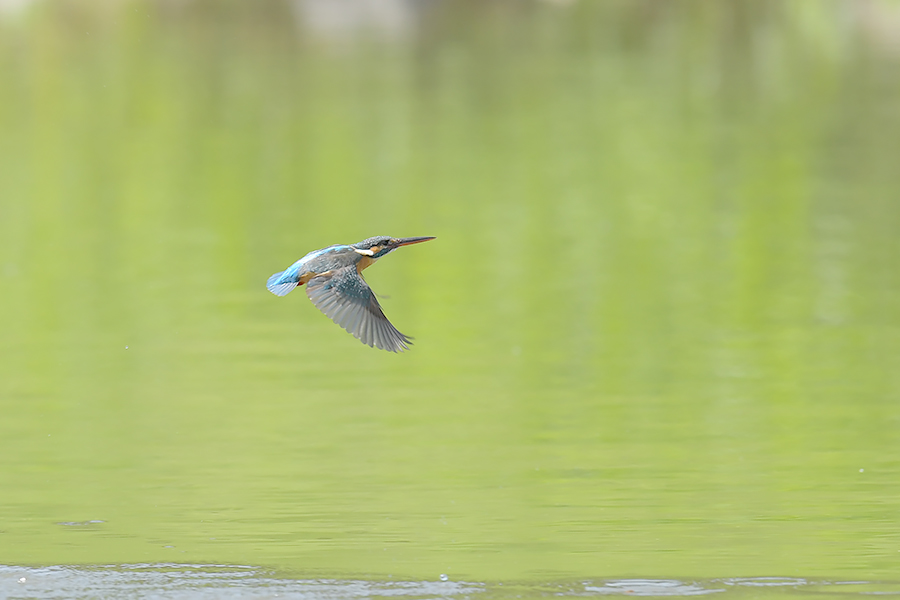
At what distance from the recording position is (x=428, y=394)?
10547 millimetres

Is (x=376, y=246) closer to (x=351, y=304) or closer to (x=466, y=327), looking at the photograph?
(x=351, y=304)

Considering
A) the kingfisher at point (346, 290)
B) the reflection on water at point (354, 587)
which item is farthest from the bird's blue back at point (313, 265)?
the reflection on water at point (354, 587)

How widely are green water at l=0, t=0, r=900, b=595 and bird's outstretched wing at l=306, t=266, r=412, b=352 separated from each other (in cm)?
98

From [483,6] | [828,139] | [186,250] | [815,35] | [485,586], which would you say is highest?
[483,6]

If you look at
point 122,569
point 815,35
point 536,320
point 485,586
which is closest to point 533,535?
point 485,586

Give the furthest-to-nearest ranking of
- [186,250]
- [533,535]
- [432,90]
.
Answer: [432,90]
[186,250]
[533,535]

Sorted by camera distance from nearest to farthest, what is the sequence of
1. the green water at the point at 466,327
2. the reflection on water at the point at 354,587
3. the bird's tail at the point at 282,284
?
the reflection on water at the point at 354,587 → the bird's tail at the point at 282,284 → the green water at the point at 466,327

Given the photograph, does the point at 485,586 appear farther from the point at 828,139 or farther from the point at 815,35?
the point at 815,35

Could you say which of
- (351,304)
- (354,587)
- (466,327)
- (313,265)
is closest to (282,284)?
(313,265)

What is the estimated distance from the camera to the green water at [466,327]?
7586 mm

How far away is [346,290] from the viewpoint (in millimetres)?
6645

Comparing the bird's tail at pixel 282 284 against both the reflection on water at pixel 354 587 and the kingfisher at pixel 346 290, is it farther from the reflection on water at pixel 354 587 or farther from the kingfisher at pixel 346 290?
the reflection on water at pixel 354 587

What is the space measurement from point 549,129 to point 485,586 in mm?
17389

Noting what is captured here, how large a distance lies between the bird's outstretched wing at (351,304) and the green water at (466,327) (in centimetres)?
98
